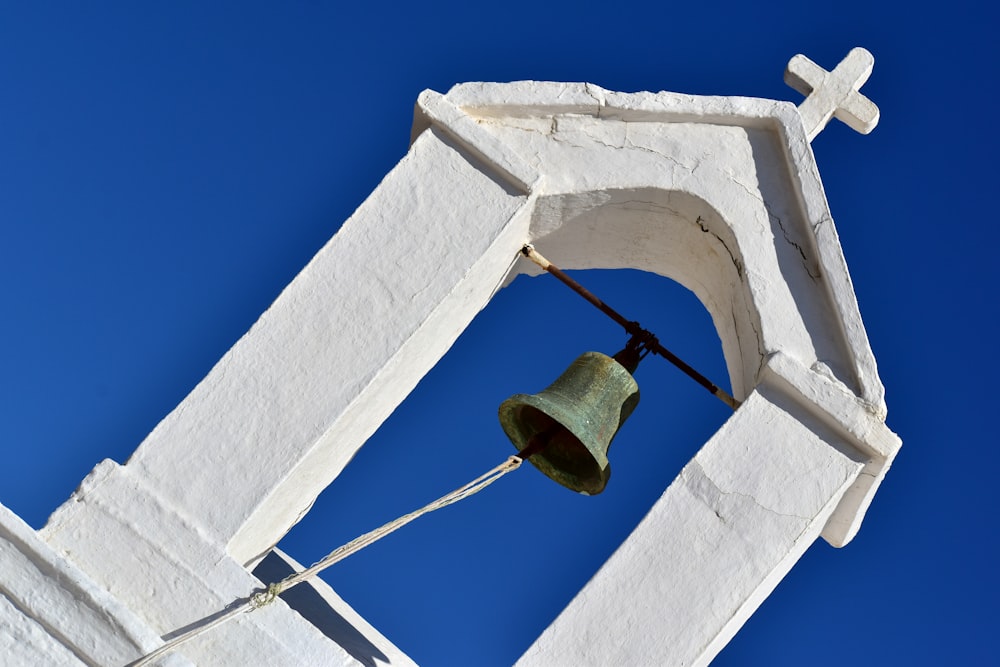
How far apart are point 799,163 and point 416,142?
4.52 ft

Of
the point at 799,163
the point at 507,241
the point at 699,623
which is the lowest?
the point at 699,623

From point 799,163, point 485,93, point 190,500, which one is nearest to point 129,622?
point 190,500

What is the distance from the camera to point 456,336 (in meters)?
5.67

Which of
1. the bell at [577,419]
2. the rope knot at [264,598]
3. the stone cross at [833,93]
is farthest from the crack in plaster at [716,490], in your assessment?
the stone cross at [833,93]

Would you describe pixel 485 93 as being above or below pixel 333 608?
above

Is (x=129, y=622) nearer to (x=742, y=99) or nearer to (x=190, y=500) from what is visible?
(x=190, y=500)

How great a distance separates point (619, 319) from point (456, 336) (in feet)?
2.07

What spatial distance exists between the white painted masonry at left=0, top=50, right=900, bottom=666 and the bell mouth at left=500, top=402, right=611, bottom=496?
0.38 metres

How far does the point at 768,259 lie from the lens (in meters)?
5.48

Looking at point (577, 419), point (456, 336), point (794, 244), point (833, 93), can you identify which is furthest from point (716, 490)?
point (833, 93)

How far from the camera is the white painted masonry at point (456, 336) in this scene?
466 cm

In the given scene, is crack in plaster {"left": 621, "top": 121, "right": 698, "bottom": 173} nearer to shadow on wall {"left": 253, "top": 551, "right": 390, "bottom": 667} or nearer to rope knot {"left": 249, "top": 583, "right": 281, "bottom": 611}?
shadow on wall {"left": 253, "top": 551, "right": 390, "bottom": 667}

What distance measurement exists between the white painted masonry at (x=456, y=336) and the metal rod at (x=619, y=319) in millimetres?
93

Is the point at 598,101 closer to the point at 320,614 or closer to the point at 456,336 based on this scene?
the point at 456,336
